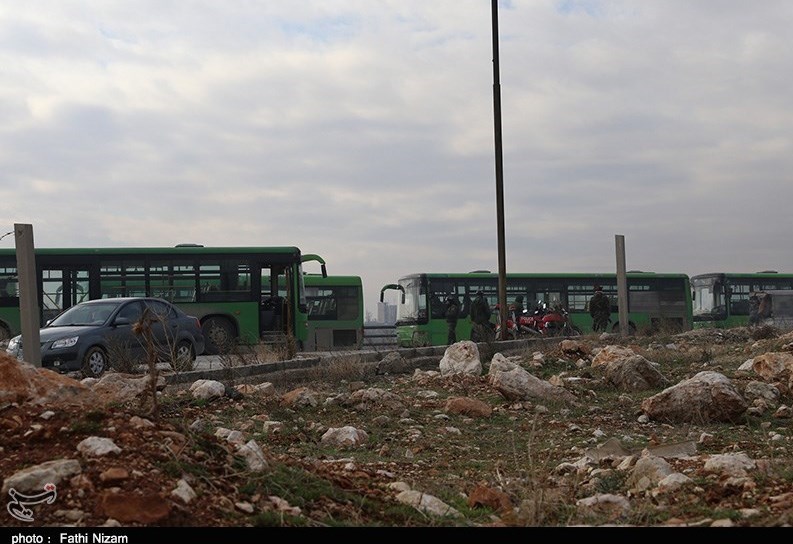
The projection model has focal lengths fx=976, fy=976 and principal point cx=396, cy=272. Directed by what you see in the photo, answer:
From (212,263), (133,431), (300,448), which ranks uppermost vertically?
(212,263)

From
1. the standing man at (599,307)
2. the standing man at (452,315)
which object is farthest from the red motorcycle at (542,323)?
the standing man at (599,307)

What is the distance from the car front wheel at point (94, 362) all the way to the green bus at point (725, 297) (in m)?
24.8

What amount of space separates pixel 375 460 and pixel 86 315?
31.8 ft

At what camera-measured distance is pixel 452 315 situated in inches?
1128

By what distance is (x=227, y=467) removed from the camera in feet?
15.8

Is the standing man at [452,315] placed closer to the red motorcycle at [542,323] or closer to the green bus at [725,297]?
the red motorcycle at [542,323]

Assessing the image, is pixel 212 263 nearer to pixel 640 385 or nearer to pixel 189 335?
pixel 189 335

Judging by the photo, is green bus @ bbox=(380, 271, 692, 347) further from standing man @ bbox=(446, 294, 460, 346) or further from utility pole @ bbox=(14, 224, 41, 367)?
utility pole @ bbox=(14, 224, 41, 367)

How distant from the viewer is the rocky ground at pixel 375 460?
4320mm

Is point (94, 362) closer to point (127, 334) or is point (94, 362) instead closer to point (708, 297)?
point (127, 334)

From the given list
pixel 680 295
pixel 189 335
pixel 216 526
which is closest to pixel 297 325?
pixel 189 335

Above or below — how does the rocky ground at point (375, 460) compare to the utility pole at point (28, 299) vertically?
below

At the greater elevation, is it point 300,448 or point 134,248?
point 134,248

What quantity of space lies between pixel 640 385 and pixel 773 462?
550cm
